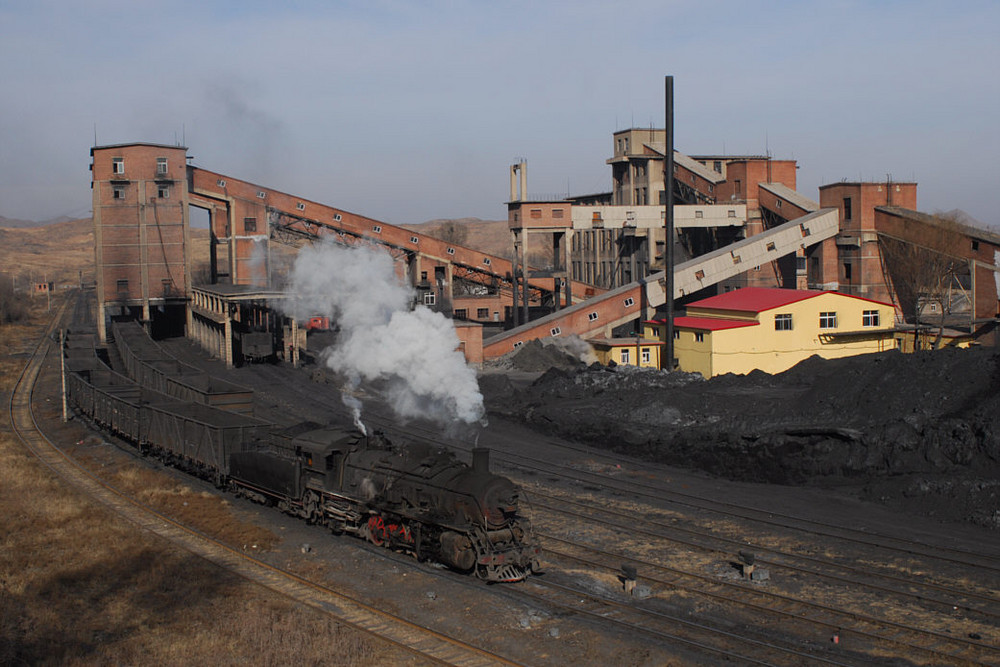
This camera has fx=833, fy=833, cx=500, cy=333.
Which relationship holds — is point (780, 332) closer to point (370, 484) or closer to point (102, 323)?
point (370, 484)

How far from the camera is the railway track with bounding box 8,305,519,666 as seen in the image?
1412cm

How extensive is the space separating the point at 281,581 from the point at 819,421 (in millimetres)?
22310

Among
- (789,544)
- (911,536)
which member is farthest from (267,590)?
(911,536)

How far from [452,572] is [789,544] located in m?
8.45

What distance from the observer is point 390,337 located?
28.0 m

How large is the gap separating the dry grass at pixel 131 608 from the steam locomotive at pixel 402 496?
294 centimetres

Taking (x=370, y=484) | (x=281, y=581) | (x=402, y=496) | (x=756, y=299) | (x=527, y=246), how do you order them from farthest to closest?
1. (x=527, y=246)
2. (x=756, y=299)
3. (x=370, y=484)
4. (x=402, y=496)
5. (x=281, y=581)

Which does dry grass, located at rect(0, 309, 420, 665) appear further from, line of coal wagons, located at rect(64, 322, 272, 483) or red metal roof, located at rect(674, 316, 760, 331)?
red metal roof, located at rect(674, 316, 760, 331)

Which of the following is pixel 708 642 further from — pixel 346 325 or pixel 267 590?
pixel 346 325

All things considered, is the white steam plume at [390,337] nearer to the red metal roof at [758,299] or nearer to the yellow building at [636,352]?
the yellow building at [636,352]

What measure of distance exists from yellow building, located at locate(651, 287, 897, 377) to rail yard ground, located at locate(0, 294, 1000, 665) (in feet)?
10.4

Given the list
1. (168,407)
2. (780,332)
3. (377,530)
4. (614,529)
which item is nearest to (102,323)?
(168,407)

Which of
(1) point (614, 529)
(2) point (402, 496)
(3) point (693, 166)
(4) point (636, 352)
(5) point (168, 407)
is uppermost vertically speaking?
(3) point (693, 166)

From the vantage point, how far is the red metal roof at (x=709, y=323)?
4330 cm
